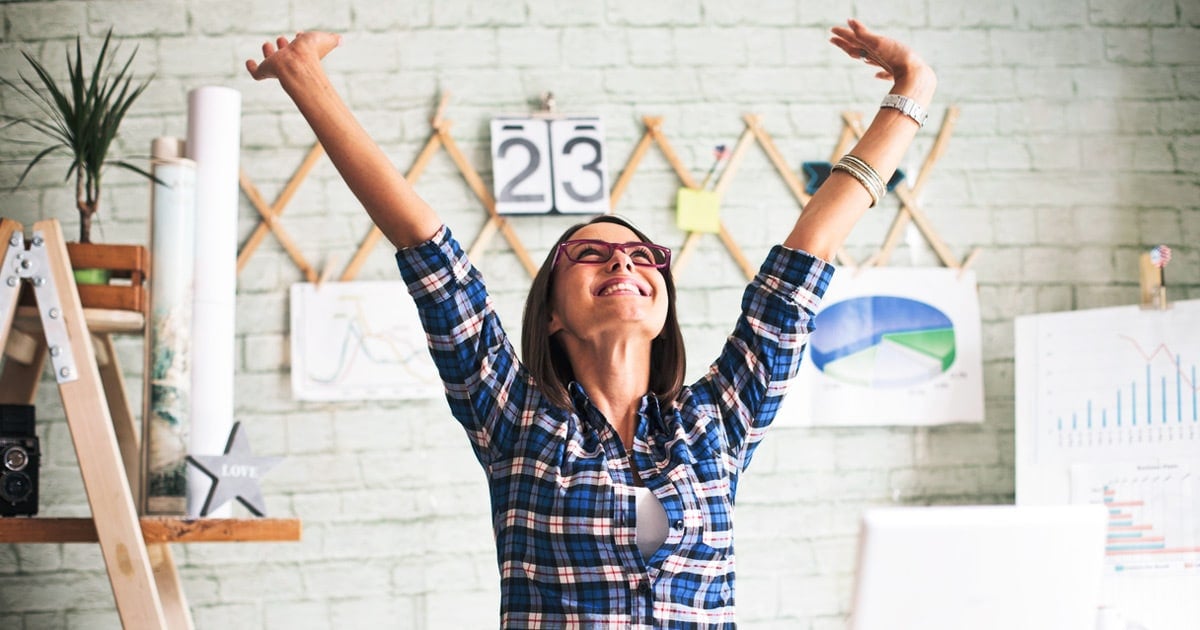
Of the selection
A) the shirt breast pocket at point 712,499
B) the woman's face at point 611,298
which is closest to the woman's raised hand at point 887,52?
the woman's face at point 611,298

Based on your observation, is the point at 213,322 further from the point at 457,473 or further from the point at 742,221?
the point at 742,221

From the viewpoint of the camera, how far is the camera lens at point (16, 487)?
1981 millimetres

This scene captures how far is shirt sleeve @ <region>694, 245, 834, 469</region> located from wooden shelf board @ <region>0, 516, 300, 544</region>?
0.82 m

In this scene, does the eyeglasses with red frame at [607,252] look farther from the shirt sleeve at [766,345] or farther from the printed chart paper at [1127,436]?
the printed chart paper at [1127,436]

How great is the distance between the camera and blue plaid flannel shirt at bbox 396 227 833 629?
1.25m

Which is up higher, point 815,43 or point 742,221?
point 815,43

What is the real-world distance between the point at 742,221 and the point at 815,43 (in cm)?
50

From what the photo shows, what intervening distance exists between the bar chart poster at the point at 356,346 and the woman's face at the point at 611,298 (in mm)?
1398

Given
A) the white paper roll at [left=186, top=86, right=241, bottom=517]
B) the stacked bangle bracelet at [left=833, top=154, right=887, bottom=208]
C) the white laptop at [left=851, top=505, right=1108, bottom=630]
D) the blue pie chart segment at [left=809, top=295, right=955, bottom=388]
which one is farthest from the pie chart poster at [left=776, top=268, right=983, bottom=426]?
the white laptop at [left=851, top=505, right=1108, bottom=630]

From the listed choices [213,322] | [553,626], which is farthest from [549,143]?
[553,626]

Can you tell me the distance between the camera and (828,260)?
143 centimetres

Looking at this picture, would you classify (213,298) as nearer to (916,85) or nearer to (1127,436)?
(916,85)

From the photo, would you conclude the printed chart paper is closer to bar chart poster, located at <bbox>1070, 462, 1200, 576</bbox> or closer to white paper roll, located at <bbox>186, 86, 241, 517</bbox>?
bar chart poster, located at <bbox>1070, 462, 1200, 576</bbox>

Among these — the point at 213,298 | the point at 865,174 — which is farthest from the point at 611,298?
the point at 213,298
